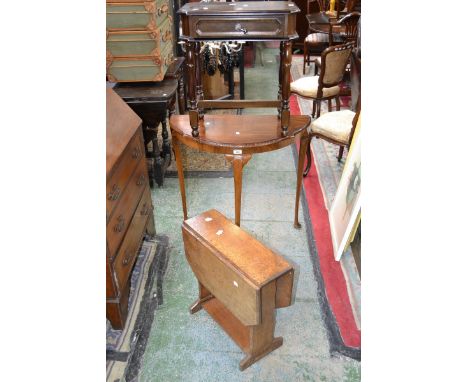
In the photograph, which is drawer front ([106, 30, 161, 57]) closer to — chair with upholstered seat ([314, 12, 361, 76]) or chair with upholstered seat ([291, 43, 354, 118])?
chair with upholstered seat ([291, 43, 354, 118])

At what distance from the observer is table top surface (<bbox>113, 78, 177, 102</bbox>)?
11.5 feet

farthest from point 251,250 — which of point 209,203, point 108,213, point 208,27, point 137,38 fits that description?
point 137,38

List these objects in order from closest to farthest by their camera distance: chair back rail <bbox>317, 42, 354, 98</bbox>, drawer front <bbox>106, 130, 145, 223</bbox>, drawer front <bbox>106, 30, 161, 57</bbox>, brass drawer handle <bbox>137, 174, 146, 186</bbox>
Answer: drawer front <bbox>106, 130, 145, 223</bbox>
brass drawer handle <bbox>137, 174, 146, 186</bbox>
drawer front <bbox>106, 30, 161, 57</bbox>
chair back rail <bbox>317, 42, 354, 98</bbox>

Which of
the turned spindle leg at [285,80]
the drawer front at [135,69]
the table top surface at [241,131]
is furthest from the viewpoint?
the drawer front at [135,69]

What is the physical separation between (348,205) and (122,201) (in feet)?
5.30

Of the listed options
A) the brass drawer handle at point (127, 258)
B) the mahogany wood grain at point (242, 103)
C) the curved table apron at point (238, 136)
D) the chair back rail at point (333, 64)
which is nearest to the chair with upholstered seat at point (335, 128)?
the curved table apron at point (238, 136)

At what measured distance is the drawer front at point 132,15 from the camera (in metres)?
3.37

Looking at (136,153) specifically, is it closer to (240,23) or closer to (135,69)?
(240,23)

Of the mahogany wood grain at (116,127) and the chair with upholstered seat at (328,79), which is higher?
the chair with upholstered seat at (328,79)

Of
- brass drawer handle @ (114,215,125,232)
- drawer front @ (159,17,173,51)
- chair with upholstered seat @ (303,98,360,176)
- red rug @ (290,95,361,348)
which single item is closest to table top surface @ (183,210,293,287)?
brass drawer handle @ (114,215,125,232)

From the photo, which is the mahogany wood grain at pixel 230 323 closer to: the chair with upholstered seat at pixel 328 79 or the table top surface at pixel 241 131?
the table top surface at pixel 241 131

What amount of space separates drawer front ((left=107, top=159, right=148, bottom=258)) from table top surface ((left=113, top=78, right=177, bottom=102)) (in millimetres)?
805

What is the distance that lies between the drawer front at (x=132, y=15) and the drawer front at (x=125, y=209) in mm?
1307

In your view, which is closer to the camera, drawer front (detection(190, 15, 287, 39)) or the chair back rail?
drawer front (detection(190, 15, 287, 39))
